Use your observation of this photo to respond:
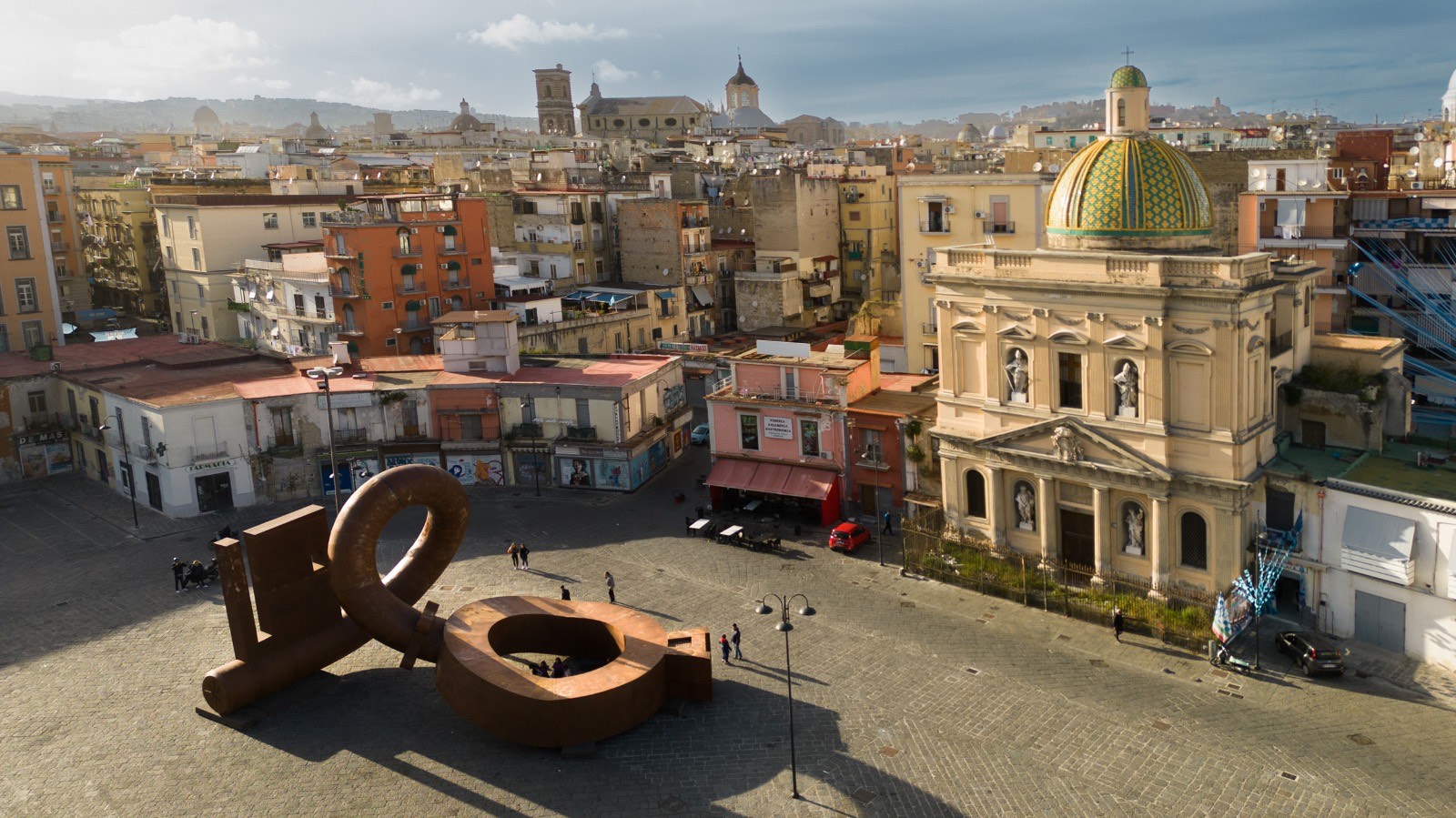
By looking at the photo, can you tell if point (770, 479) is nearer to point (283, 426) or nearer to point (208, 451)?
point (283, 426)

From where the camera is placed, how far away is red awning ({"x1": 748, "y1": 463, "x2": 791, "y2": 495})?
1982 inches

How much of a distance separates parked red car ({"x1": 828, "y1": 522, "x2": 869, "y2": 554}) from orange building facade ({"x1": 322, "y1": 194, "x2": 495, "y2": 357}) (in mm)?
31173

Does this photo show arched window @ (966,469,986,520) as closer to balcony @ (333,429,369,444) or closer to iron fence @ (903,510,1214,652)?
iron fence @ (903,510,1214,652)

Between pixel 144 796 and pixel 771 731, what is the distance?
16.4m

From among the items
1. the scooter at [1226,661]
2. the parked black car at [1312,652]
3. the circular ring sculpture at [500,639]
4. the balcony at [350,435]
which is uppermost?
the balcony at [350,435]

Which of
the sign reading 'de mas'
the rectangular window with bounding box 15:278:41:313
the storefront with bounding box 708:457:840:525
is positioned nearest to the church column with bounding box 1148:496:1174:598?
the storefront with bounding box 708:457:840:525

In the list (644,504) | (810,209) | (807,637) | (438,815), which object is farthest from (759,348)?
(810,209)

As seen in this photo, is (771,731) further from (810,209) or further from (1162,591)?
(810,209)

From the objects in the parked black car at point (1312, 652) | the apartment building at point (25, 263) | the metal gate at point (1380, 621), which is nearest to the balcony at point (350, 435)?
the apartment building at point (25, 263)

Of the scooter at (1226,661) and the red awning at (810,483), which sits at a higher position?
the red awning at (810,483)

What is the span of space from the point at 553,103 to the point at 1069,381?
546ft

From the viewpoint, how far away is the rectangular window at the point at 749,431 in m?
51.9

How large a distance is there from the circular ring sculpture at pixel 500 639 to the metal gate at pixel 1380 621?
2037 centimetres

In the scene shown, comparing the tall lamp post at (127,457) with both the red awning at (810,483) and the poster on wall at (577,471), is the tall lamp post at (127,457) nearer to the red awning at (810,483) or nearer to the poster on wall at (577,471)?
the poster on wall at (577,471)
